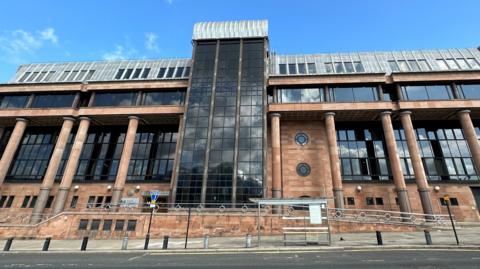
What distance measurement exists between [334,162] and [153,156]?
81.5ft

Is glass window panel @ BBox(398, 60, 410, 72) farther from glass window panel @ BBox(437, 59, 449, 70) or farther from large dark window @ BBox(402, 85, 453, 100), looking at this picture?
large dark window @ BBox(402, 85, 453, 100)

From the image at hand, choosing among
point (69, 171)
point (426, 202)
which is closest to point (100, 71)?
point (69, 171)

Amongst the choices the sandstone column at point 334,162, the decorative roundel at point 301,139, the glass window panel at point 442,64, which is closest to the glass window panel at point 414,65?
the glass window panel at point 442,64

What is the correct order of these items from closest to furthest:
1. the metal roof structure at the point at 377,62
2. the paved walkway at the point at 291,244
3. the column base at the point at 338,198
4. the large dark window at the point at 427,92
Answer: the paved walkway at the point at 291,244 < the column base at the point at 338,198 < the large dark window at the point at 427,92 < the metal roof structure at the point at 377,62

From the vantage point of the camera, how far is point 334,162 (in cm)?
2914

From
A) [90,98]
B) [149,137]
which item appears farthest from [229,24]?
[90,98]

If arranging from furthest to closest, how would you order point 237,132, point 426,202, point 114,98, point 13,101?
1. point 13,101
2. point 114,98
3. point 237,132
4. point 426,202

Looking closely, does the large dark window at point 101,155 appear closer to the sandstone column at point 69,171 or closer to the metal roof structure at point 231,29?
the sandstone column at point 69,171

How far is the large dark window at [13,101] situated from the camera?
36.0m

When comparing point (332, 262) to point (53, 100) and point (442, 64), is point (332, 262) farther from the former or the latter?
point (53, 100)

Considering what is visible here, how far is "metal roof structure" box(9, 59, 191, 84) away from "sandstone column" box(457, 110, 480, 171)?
37342mm

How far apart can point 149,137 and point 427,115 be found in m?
38.9

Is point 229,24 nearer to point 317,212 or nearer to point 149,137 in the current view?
point 149,137

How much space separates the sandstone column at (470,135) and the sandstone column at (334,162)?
1501 cm
